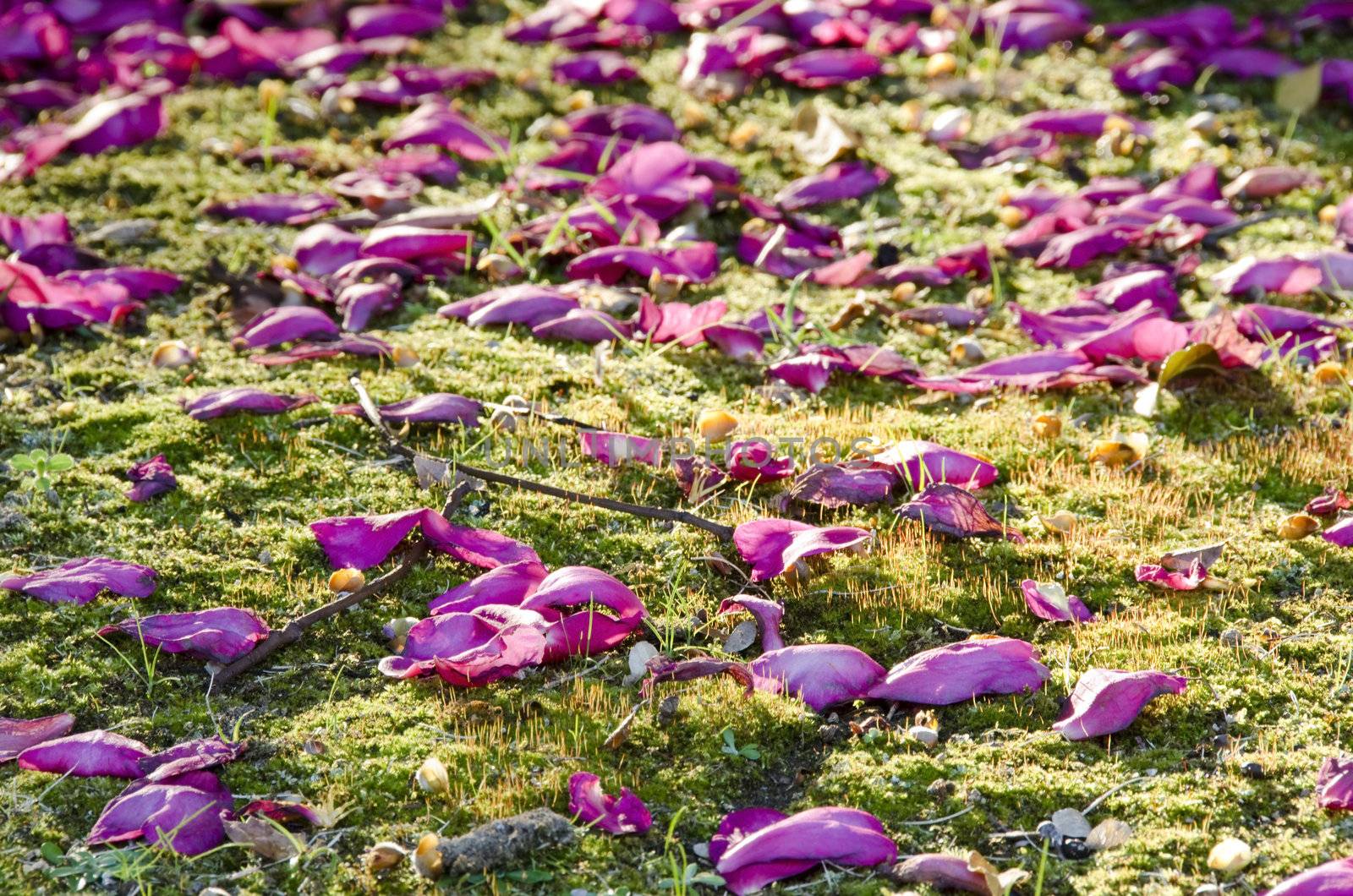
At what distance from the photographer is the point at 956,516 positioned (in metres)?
2.79

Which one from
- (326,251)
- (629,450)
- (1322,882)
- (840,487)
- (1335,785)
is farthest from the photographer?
(326,251)

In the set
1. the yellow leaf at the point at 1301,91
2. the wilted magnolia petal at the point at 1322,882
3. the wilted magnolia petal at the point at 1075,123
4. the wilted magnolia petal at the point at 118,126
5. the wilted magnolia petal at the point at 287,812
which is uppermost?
the yellow leaf at the point at 1301,91

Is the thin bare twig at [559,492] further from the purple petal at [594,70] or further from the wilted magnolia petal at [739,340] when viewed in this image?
the purple petal at [594,70]

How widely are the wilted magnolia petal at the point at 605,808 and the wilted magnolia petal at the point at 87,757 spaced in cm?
69

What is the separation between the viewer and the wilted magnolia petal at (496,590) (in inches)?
101

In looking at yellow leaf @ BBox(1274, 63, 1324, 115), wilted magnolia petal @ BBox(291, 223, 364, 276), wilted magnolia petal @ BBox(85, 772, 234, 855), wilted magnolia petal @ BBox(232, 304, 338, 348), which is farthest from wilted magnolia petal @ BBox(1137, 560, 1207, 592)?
yellow leaf @ BBox(1274, 63, 1324, 115)

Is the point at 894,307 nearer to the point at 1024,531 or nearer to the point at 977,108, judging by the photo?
the point at 1024,531

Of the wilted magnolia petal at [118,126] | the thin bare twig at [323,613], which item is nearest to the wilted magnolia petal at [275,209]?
the wilted magnolia petal at [118,126]

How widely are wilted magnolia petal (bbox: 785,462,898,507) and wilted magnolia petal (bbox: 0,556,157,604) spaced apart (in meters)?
1.25

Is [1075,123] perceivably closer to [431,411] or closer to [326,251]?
[326,251]

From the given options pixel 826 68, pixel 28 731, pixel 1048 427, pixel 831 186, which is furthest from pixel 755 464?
pixel 826 68

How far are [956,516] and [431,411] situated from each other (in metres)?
1.17

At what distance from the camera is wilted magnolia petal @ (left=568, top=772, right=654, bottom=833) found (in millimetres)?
2107

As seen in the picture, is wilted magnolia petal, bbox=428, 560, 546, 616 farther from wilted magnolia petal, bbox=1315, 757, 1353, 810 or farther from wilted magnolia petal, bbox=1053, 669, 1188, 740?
wilted magnolia petal, bbox=1315, 757, 1353, 810
